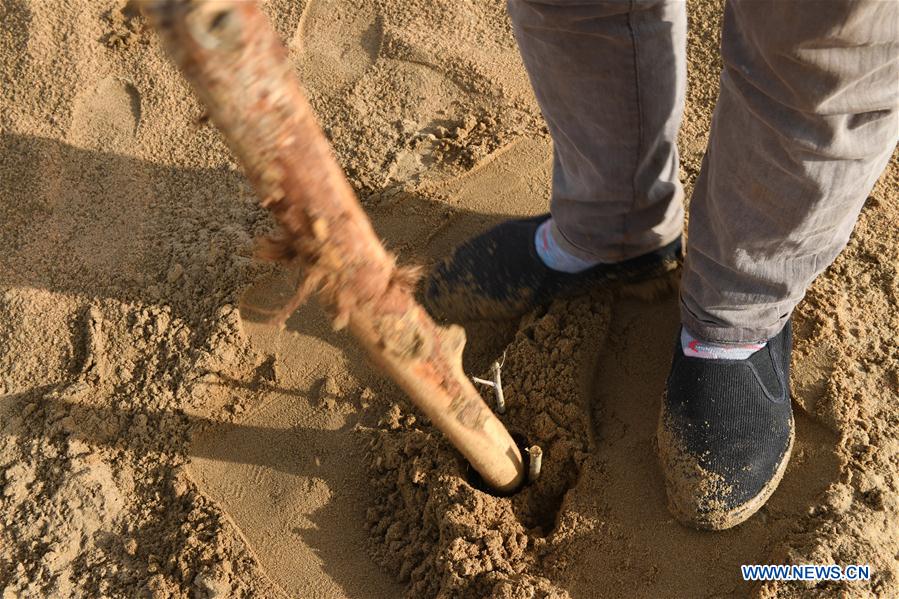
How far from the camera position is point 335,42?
2.59 meters

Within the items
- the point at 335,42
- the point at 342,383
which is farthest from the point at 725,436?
the point at 335,42

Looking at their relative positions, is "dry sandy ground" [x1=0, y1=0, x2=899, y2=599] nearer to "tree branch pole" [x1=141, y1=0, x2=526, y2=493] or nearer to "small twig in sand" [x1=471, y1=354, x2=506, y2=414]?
"small twig in sand" [x1=471, y1=354, x2=506, y2=414]

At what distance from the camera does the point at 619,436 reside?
179 centimetres

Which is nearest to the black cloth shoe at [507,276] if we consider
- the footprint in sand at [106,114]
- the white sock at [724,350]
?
the white sock at [724,350]

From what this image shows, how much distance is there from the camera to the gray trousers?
1.09 meters

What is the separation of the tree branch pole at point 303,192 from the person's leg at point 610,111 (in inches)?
25.8

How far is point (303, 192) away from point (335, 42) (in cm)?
189

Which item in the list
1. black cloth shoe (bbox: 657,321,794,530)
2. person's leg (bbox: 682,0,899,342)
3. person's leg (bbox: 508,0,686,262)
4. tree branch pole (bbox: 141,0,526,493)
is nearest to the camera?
tree branch pole (bbox: 141,0,526,493)

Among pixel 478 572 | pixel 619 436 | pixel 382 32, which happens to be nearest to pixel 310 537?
pixel 478 572

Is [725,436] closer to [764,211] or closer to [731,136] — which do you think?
[764,211]

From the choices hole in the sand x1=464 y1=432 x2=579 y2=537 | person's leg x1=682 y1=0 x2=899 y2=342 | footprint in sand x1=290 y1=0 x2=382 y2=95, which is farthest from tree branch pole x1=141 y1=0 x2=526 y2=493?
footprint in sand x1=290 y1=0 x2=382 y2=95

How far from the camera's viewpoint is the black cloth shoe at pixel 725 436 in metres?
1.60

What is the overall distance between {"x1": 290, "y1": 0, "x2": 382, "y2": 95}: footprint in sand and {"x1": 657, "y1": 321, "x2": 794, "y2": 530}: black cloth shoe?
153cm

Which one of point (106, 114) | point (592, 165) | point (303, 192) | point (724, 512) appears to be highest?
point (303, 192)
